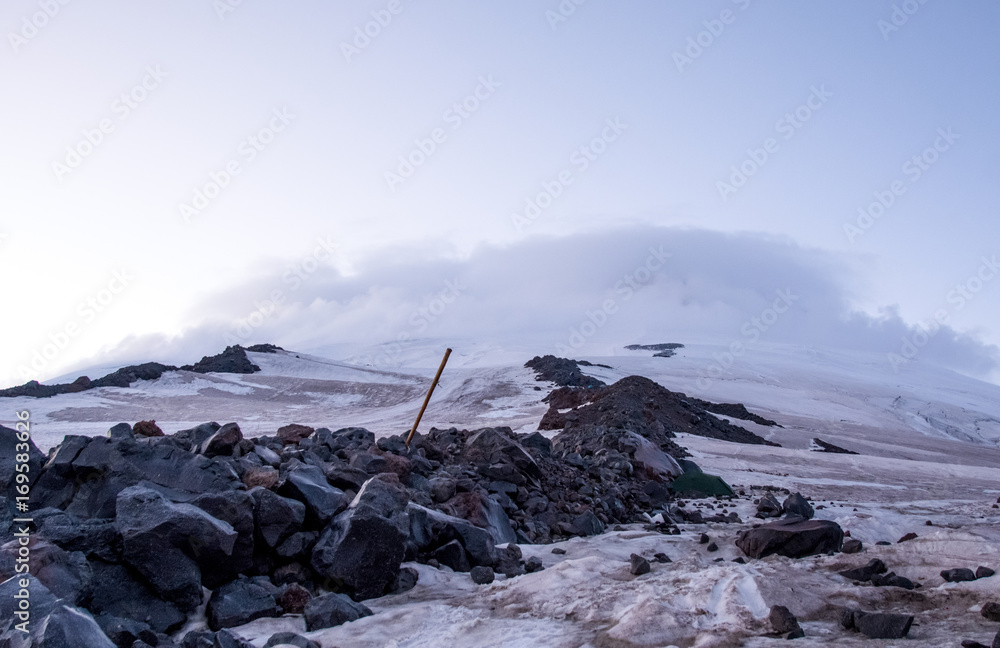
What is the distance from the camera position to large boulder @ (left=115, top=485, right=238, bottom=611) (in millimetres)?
5504

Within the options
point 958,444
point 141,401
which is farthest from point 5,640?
point 958,444

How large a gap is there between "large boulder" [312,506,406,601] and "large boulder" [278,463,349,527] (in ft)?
1.01

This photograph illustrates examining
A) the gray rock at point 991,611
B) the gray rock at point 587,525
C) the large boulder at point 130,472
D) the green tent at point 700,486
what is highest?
the large boulder at point 130,472

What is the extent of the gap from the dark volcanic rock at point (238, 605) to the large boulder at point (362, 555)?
0.61 m

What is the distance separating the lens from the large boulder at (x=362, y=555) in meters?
6.18

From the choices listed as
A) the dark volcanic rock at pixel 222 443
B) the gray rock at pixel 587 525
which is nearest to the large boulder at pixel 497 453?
the gray rock at pixel 587 525

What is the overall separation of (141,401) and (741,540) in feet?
117

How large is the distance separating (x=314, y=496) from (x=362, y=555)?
0.91m

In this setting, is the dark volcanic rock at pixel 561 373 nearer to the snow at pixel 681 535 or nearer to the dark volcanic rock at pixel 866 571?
the snow at pixel 681 535

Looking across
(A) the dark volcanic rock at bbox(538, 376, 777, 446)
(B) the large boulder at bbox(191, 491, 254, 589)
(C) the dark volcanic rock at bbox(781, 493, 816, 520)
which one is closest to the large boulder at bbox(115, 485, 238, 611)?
(B) the large boulder at bbox(191, 491, 254, 589)

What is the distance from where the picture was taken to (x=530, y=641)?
468cm

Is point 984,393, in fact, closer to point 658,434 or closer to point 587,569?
point 658,434

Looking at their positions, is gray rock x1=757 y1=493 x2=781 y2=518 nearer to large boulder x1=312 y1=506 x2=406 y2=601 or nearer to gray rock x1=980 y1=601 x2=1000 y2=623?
gray rock x1=980 y1=601 x2=1000 y2=623

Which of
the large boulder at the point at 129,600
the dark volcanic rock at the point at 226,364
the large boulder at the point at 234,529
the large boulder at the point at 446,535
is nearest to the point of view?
the large boulder at the point at 129,600
